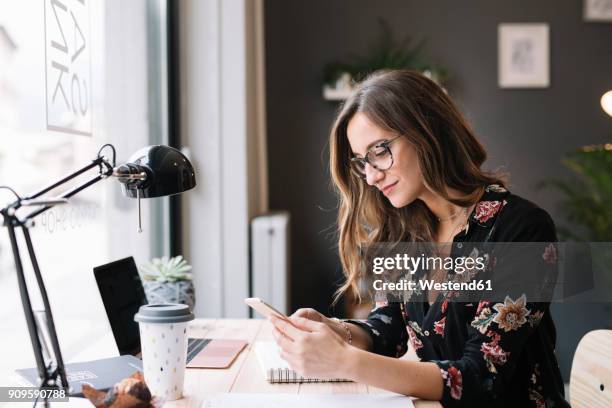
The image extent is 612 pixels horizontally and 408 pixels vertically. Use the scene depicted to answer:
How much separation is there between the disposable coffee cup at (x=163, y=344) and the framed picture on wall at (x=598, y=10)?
3.18 meters

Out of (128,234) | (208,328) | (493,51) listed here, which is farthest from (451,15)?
(208,328)

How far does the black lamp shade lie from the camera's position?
1.20 meters

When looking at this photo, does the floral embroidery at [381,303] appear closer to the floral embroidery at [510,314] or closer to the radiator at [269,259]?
the floral embroidery at [510,314]

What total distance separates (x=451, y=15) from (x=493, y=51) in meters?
0.29

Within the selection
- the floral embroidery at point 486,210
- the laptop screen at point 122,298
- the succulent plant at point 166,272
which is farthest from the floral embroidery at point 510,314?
the succulent plant at point 166,272

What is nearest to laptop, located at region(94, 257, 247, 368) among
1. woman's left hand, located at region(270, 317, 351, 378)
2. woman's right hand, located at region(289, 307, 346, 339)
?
woman's right hand, located at region(289, 307, 346, 339)

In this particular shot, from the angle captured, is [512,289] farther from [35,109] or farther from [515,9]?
[515,9]

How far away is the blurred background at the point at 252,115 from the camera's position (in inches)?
59.6

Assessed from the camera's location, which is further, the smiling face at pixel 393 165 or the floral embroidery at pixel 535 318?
the smiling face at pixel 393 165

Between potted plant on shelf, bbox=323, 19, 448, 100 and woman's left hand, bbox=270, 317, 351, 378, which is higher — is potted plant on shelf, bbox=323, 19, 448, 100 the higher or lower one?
the higher one

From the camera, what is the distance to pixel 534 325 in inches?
49.1

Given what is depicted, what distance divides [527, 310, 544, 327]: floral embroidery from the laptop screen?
77 centimetres

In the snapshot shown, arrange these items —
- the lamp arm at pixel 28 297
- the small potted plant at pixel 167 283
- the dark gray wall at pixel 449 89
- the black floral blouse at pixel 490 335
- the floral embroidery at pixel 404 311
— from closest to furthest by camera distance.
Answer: the lamp arm at pixel 28 297, the black floral blouse at pixel 490 335, the floral embroidery at pixel 404 311, the small potted plant at pixel 167 283, the dark gray wall at pixel 449 89

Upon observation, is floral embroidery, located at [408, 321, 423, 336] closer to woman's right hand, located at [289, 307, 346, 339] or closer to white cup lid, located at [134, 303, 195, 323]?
woman's right hand, located at [289, 307, 346, 339]
